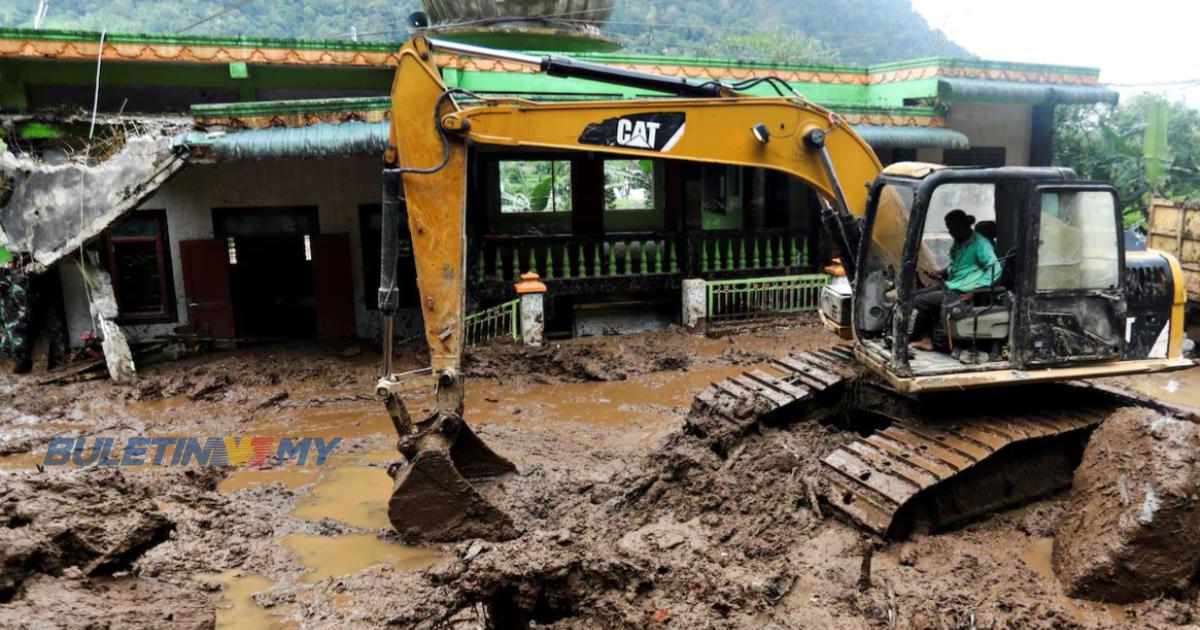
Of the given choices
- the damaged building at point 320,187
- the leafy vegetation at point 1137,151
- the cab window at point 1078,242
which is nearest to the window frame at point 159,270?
the damaged building at point 320,187

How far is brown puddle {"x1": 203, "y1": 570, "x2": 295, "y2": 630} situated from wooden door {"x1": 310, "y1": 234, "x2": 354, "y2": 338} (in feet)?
25.3

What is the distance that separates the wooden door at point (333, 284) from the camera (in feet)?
40.5

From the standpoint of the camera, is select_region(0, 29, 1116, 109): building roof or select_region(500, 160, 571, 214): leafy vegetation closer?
select_region(0, 29, 1116, 109): building roof

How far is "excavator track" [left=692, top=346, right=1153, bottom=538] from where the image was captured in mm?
5215

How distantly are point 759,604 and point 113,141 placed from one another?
32.1 ft

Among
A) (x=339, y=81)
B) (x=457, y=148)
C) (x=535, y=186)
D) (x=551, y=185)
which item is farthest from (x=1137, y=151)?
(x=457, y=148)

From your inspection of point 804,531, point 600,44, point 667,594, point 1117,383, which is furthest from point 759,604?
point 600,44

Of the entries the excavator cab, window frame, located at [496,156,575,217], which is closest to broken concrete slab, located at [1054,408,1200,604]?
the excavator cab

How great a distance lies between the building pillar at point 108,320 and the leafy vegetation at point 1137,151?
1603 centimetres

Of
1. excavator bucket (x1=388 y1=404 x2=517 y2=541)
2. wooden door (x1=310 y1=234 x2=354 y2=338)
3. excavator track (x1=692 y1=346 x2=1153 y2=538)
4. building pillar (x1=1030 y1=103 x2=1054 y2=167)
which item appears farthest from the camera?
building pillar (x1=1030 y1=103 x2=1054 y2=167)

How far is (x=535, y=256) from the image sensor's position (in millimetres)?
12000

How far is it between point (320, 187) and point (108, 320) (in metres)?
3.32

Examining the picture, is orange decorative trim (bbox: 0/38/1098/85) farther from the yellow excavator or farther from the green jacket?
the green jacket

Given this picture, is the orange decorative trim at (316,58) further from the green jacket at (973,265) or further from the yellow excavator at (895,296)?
the green jacket at (973,265)
